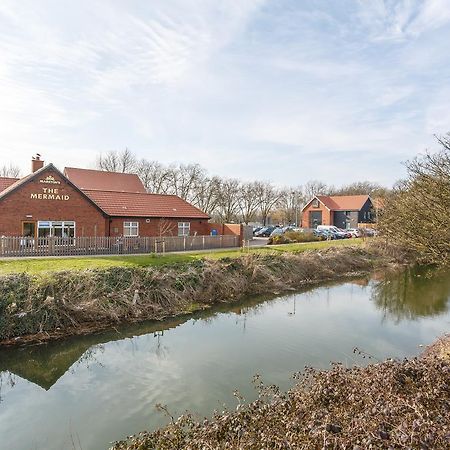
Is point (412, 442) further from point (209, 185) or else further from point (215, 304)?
point (209, 185)

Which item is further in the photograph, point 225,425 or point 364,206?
A: point 364,206

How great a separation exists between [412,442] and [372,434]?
433 millimetres

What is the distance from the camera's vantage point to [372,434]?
181 inches

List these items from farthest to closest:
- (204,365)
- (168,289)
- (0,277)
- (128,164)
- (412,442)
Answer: (128,164)
(168,289)
(0,277)
(204,365)
(412,442)

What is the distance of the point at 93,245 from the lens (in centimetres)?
2111

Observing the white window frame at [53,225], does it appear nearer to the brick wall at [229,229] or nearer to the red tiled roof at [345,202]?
the brick wall at [229,229]

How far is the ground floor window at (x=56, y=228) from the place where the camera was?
2219cm

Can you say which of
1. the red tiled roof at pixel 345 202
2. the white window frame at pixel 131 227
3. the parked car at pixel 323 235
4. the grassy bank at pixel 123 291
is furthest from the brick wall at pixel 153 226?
the red tiled roof at pixel 345 202

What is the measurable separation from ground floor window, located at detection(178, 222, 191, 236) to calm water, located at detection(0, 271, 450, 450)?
1151 cm

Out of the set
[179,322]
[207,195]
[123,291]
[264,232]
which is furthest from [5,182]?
[207,195]

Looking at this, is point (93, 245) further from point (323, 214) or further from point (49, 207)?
point (323, 214)

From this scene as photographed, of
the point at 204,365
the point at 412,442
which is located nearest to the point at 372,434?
the point at 412,442

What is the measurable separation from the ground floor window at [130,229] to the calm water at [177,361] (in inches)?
437

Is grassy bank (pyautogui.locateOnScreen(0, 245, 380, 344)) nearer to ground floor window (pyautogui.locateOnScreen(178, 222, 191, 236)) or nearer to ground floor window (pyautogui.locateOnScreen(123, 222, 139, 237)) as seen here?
ground floor window (pyautogui.locateOnScreen(178, 222, 191, 236))
